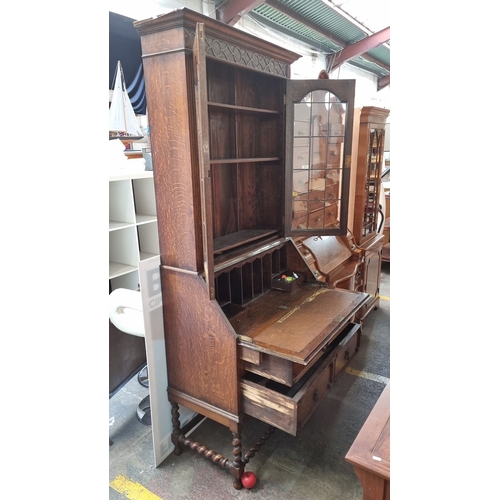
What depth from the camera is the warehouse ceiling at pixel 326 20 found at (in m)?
3.75

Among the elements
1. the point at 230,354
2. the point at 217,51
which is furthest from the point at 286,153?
the point at 230,354

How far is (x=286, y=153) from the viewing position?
2002 mm

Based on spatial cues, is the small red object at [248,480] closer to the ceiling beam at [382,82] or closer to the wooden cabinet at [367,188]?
the wooden cabinet at [367,188]

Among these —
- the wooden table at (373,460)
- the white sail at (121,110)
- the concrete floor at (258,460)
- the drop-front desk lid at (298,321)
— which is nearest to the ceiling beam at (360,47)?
the white sail at (121,110)

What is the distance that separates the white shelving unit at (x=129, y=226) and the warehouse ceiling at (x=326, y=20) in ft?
6.64

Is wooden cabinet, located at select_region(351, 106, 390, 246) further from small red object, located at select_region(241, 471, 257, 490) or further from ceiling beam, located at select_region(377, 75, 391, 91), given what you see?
ceiling beam, located at select_region(377, 75, 391, 91)

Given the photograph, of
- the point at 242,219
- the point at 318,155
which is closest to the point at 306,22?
the point at 318,155

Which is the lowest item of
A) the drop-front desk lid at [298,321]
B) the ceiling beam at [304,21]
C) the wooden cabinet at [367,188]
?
the drop-front desk lid at [298,321]

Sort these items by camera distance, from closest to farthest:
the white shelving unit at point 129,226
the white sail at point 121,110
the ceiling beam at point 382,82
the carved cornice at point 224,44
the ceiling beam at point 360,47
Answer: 1. the carved cornice at point 224,44
2. the white shelving unit at point 129,226
3. the white sail at point 121,110
4. the ceiling beam at point 360,47
5. the ceiling beam at point 382,82
